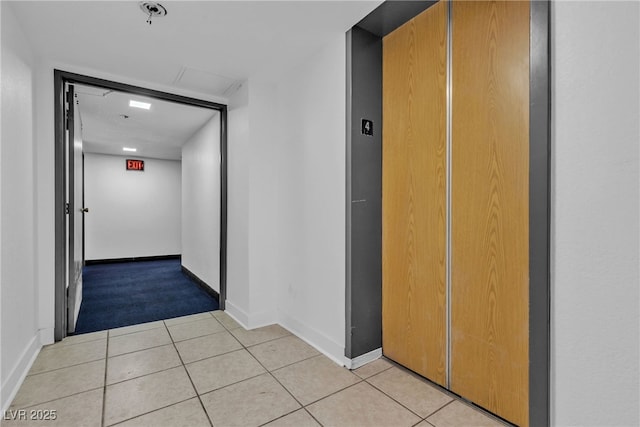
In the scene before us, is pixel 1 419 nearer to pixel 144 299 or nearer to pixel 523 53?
pixel 144 299

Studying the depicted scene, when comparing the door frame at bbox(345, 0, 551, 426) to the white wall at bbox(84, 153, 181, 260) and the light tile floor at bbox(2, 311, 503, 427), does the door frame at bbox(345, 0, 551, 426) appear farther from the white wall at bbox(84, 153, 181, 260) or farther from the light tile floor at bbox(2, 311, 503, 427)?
the white wall at bbox(84, 153, 181, 260)

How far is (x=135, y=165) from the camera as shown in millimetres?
7410

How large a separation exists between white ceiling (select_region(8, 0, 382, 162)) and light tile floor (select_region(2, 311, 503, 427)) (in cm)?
252

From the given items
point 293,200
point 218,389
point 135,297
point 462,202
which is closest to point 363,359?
point 218,389

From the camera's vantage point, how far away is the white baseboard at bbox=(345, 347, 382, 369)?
7.40 feet

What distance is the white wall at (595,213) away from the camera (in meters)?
1.11

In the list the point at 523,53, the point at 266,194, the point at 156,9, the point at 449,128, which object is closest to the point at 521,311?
the point at 449,128

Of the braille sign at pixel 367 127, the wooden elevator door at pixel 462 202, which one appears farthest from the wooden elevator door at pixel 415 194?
the braille sign at pixel 367 127

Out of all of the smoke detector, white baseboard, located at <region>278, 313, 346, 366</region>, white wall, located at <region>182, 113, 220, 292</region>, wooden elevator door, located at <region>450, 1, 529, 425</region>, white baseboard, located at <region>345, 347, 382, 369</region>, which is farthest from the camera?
white wall, located at <region>182, 113, 220, 292</region>

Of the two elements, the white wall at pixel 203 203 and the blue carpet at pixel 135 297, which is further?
the white wall at pixel 203 203

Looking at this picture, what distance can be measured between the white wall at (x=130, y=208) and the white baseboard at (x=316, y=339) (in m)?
5.94

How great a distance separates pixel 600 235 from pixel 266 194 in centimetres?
263

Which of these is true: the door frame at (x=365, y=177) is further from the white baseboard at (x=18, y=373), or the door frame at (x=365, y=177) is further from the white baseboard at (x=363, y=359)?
the white baseboard at (x=18, y=373)

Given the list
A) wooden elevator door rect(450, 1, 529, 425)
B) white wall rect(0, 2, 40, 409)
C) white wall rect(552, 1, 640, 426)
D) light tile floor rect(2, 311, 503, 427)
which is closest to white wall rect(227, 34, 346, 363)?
light tile floor rect(2, 311, 503, 427)
